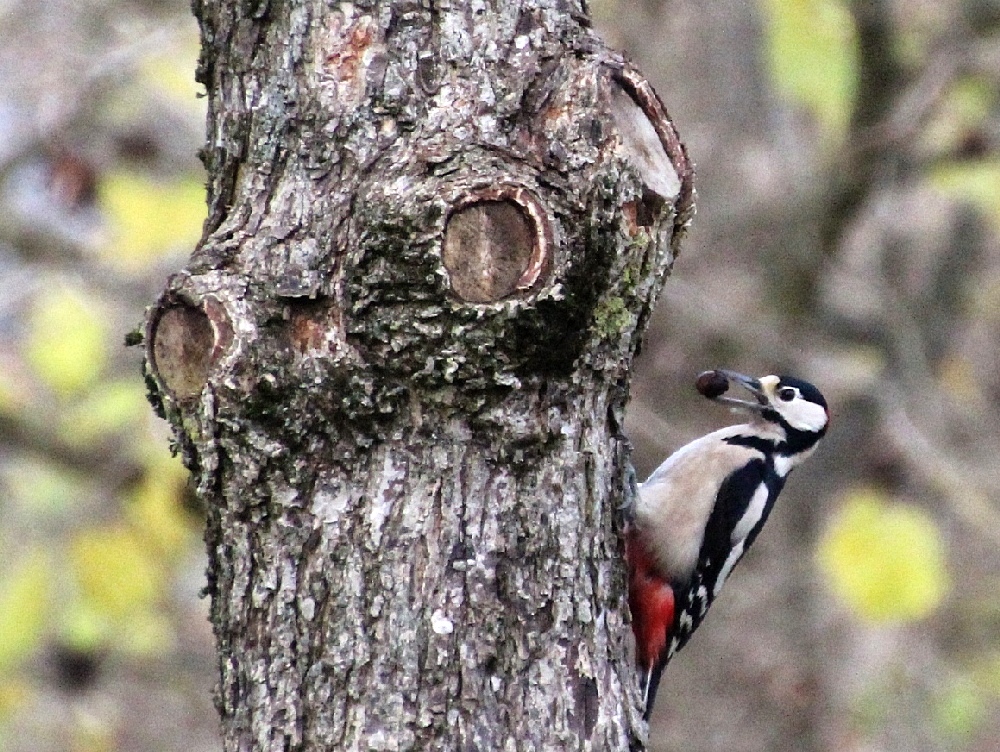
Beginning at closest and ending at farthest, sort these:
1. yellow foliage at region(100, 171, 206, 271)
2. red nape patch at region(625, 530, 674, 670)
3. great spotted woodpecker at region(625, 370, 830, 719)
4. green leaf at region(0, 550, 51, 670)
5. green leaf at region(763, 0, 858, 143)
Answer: red nape patch at region(625, 530, 674, 670), great spotted woodpecker at region(625, 370, 830, 719), green leaf at region(0, 550, 51, 670), yellow foliage at region(100, 171, 206, 271), green leaf at region(763, 0, 858, 143)

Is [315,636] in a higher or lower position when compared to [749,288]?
lower

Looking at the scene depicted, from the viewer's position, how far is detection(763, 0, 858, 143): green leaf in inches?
246

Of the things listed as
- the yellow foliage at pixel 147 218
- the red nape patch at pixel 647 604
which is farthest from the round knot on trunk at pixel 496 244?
the yellow foliage at pixel 147 218

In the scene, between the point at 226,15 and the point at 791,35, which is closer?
the point at 226,15

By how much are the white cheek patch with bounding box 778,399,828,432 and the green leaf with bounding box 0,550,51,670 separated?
3.22 meters

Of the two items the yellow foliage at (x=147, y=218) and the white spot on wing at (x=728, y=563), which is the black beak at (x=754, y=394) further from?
the yellow foliage at (x=147, y=218)

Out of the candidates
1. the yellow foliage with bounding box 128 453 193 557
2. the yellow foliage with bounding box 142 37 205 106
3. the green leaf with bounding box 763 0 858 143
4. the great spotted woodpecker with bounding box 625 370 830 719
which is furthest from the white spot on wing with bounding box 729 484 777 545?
the yellow foliage with bounding box 142 37 205 106

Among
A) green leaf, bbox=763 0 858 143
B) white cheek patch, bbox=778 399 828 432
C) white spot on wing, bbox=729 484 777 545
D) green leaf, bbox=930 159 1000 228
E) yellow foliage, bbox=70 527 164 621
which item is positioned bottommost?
white spot on wing, bbox=729 484 777 545

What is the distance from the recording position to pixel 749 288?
710 cm

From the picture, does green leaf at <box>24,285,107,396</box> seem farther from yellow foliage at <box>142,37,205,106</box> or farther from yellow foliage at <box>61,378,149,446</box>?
yellow foliage at <box>142,37,205,106</box>

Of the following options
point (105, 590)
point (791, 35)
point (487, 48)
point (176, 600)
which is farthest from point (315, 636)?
point (176, 600)

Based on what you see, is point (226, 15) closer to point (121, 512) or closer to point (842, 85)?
point (121, 512)

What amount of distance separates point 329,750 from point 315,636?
19cm

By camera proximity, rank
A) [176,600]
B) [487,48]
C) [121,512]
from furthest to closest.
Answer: [176,600], [121,512], [487,48]
